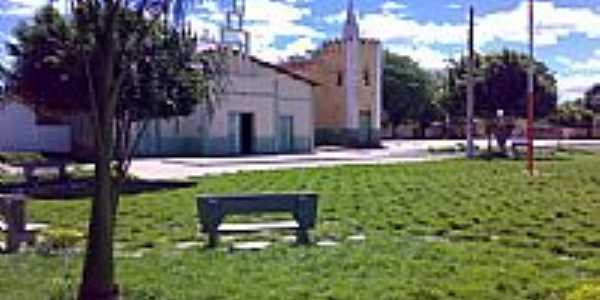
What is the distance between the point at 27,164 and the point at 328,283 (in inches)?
838

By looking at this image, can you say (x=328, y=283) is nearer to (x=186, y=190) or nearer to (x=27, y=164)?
(x=186, y=190)

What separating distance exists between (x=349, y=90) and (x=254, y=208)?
54.2 meters

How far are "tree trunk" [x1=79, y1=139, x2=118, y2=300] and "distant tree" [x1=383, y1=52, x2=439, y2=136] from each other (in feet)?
299

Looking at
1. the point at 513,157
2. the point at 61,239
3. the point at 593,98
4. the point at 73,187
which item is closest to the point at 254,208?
the point at 61,239

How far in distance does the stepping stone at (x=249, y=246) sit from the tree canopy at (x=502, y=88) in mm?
46603

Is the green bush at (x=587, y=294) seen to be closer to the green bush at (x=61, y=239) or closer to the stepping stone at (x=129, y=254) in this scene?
the stepping stone at (x=129, y=254)

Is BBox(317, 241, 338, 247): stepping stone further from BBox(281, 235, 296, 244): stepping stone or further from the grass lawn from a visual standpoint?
BBox(281, 235, 296, 244): stepping stone

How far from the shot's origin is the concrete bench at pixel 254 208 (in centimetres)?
1327

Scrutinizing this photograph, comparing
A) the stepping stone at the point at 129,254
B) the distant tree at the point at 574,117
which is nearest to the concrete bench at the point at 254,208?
the stepping stone at the point at 129,254

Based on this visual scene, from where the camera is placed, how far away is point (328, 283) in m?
9.72

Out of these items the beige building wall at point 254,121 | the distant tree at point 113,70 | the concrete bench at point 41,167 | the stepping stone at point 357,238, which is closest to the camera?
the distant tree at point 113,70

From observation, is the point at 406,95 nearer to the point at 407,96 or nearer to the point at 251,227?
the point at 407,96

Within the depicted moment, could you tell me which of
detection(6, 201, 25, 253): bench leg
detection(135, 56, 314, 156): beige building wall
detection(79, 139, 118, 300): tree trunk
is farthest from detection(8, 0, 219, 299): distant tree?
detection(135, 56, 314, 156): beige building wall

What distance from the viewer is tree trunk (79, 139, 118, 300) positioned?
26.9 feet
